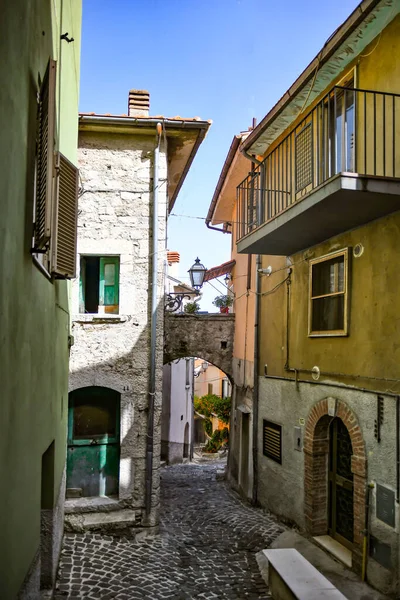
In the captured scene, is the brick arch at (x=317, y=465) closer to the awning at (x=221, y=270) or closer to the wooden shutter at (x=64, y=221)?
the wooden shutter at (x=64, y=221)

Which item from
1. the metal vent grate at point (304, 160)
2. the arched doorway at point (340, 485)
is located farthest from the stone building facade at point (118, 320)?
the arched doorway at point (340, 485)

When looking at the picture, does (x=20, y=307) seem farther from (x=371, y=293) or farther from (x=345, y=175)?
(x=371, y=293)

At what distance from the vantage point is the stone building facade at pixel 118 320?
31.8 feet

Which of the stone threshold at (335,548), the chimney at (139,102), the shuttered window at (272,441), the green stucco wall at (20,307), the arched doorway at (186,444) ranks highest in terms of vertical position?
the chimney at (139,102)

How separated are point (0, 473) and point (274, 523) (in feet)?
26.2

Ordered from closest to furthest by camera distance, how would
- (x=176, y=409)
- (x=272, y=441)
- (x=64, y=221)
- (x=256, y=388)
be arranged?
(x=64, y=221), (x=272, y=441), (x=256, y=388), (x=176, y=409)

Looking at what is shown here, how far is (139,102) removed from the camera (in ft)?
35.6

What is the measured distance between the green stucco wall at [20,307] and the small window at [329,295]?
458 centimetres

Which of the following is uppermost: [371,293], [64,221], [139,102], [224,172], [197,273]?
[139,102]

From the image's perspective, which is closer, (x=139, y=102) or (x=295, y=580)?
(x=295, y=580)

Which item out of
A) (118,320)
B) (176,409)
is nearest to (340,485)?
(118,320)

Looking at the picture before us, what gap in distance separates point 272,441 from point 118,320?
161 inches

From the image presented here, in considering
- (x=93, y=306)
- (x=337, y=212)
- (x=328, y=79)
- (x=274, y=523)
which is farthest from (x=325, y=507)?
(x=328, y=79)

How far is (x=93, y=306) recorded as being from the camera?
33.6ft
